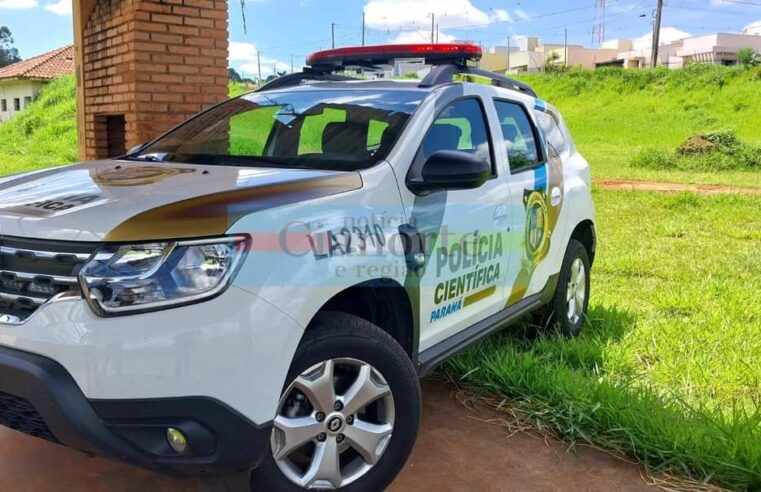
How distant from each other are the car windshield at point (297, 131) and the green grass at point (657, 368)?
1574 millimetres

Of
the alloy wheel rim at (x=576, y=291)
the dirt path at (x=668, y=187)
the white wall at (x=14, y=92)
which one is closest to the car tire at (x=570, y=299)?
the alloy wheel rim at (x=576, y=291)

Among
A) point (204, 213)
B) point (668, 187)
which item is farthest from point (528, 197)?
point (668, 187)

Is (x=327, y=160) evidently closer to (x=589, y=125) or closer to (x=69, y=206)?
(x=69, y=206)

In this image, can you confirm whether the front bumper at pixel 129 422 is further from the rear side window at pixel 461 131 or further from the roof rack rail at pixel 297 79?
the roof rack rail at pixel 297 79

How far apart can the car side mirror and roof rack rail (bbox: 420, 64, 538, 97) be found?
0.75 m

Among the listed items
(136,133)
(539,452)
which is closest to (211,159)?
(539,452)

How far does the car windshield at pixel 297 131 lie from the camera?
10.3 ft

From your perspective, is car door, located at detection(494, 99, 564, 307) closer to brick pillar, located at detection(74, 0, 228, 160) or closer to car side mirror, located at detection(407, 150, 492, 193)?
car side mirror, located at detection(407, 150, 492, 193)

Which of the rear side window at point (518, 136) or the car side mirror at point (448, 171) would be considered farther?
the rear side window at point (518, 136)

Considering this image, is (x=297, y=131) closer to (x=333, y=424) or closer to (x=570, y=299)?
(x=333, y=424)

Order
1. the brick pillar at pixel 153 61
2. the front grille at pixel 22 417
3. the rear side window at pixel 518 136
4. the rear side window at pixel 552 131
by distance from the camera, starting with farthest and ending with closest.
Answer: the brick pillar at pixel 153 61
the rear side window at pixel 552 131
the rear side window at pixel 518 136
the front grille at pixel 22 417

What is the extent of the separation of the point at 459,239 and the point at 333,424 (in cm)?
112

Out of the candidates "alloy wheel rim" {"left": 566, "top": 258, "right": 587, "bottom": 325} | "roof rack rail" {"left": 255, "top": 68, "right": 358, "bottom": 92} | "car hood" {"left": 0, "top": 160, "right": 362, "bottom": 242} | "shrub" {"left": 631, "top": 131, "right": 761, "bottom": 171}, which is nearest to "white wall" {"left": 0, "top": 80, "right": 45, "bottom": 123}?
"shrub" {"left": 631, "top": 131, "right": 761, "bottom": 171}

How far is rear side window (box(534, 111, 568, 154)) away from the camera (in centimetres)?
463
